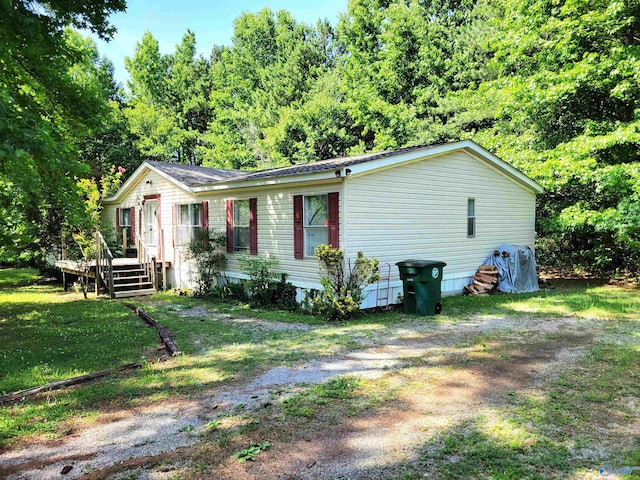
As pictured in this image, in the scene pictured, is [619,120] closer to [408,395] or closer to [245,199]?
[245,199]

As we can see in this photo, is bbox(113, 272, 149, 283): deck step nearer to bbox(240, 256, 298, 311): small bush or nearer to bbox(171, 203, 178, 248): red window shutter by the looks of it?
bbox(171, 203, 178, 248): red window shutter

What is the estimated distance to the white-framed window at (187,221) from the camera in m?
13.5

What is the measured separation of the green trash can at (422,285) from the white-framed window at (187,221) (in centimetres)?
689

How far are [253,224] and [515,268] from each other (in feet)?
23.7

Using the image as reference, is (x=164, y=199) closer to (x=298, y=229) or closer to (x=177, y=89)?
(x=298, y=229)

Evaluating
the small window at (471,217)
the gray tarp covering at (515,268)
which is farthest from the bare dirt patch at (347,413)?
the small window at (471,217)

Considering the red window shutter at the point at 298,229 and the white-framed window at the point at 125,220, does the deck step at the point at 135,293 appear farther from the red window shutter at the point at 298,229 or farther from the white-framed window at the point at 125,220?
the red window shutter at the point at 298,229

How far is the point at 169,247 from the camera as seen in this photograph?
14.4 meters

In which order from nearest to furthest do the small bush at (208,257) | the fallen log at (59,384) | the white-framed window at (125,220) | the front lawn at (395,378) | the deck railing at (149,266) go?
the front lawn at (395,378) → the fallen log at (59,384) → the small bush at (208,257) → the deck railing at (149,266) → the white-framed window at (125,220)

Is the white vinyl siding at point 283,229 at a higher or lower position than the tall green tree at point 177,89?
lower

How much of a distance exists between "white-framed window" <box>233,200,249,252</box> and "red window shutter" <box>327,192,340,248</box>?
3.17 meters

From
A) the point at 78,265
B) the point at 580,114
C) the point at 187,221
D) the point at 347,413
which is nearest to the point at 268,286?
the point at 187,221

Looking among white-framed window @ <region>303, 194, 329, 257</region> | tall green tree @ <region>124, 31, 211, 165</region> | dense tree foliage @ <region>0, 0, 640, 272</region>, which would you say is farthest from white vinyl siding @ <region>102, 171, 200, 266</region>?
tall green tree @ <region>124, 31, 211, 165</region>

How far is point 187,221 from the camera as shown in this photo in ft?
45.6
